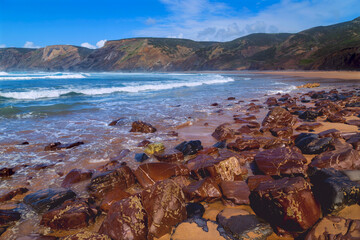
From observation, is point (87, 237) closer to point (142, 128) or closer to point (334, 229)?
point (334, 229)

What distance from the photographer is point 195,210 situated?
2467mm

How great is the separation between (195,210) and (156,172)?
102cm

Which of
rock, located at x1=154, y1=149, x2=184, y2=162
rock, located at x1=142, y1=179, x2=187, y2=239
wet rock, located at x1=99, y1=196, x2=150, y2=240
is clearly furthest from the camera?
rock, located at x1=154, y1=149, x2=184, y2=162

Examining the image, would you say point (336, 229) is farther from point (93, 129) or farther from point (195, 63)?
point (195, 63)

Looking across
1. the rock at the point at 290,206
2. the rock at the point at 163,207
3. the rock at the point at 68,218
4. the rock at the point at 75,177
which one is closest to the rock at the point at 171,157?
the rock at the point at 75,177

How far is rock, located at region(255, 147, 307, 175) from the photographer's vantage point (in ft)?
10.0

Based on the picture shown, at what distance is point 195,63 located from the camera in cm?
9806

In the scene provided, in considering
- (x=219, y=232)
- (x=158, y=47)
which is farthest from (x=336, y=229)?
(x=158, y=47)

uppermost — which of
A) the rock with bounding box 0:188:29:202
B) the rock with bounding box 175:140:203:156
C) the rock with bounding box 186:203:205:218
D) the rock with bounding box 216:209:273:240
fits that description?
the rock with bounding box 175:140:203:156

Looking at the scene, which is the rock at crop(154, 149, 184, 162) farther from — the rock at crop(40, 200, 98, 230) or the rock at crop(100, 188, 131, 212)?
the rock at crop(40, 200, 98, 230)

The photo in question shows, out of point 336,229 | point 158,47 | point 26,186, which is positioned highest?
point 158,47

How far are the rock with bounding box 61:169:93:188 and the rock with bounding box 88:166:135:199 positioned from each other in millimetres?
382

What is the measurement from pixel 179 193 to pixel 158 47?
4818 inches

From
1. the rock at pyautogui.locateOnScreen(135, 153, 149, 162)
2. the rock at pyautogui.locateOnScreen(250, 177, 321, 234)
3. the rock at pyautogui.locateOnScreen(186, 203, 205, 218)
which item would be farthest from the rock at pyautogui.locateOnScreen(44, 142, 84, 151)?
A: the rock at pyautogui.locateOnScreen(250, 177, 321, 234)
